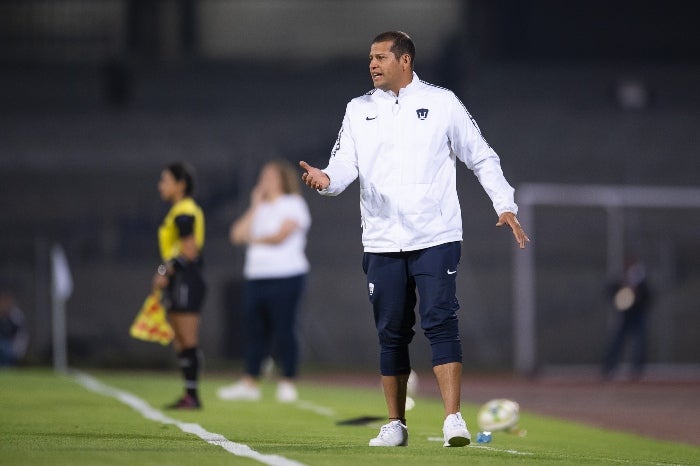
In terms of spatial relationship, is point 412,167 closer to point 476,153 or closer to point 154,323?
point 476,153

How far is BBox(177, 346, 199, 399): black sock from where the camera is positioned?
10.7 metres

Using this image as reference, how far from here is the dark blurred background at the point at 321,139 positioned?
24984 millimetres

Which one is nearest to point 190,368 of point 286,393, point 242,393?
point 242,393

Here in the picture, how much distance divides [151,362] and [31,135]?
28.9ft

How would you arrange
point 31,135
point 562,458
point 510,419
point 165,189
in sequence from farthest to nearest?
1. point 31,135
2. point 165,189
3. point 510,419
4. point 562,458

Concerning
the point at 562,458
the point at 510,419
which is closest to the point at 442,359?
the point at 562,458

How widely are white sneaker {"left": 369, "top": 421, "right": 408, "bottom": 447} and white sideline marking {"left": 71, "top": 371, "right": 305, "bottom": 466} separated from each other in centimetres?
69

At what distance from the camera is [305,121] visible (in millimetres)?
30859

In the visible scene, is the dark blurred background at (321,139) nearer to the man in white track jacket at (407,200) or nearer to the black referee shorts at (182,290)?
the black referee shorts at (182,290)

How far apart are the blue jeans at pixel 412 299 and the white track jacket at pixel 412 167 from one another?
0.07 meters

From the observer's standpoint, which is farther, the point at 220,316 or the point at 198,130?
the point at 198,130

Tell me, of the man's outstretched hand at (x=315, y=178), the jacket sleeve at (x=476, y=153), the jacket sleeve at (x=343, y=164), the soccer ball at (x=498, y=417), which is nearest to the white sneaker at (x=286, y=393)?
the soccer ball at (x=498, y=417)

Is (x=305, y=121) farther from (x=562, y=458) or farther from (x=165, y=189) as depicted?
(x=562, y=458)

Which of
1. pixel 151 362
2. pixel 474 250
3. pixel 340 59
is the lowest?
pixel 151 362
